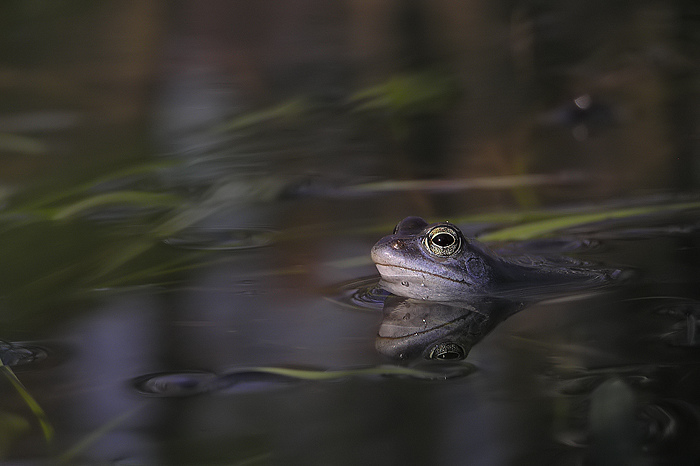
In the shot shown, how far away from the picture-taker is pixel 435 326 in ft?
6.43

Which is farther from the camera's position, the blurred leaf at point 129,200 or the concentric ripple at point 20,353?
the blurred leaf at point 129,200

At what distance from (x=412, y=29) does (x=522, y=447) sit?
4.63m

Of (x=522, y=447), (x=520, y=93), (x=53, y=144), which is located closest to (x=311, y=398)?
(x=522, y=447)

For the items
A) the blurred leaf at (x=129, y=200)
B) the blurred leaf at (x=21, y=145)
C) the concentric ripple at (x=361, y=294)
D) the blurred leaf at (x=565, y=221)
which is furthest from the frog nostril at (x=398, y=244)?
the blurred leaf at (x=21, y=145)

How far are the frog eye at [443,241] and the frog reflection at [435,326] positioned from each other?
6.4 inches

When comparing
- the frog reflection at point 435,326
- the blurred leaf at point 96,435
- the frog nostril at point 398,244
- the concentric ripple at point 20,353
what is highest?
the frog nostril at point 398,244

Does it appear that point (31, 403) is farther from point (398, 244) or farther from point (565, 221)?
point (565, 221)

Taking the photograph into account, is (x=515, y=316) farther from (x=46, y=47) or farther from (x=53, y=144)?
(x=46, y=47)

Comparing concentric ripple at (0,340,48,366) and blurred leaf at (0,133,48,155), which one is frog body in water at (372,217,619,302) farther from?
blurred leaf at (0,133,48,155)

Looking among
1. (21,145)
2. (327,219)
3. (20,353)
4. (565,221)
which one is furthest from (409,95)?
(20,353)

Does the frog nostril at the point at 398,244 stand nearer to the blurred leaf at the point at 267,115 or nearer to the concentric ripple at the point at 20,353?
the concentric ripple at the point at 20,353

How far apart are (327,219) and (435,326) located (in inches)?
38.2

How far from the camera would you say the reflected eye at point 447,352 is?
1698 mm

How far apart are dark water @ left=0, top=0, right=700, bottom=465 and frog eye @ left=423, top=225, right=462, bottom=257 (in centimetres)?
21
